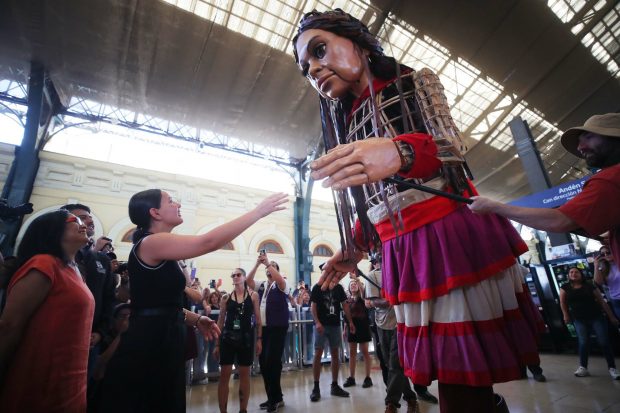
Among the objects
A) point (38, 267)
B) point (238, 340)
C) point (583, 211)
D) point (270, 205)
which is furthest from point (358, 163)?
point (238, 340)

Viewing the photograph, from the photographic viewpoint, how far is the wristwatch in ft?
3.14

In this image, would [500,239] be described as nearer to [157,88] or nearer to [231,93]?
[231,93]

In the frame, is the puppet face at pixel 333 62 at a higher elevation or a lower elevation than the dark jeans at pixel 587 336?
higher

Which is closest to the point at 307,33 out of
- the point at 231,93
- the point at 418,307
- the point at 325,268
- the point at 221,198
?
the point at 325,268

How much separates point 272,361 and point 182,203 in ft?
28.5

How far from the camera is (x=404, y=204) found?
119cm

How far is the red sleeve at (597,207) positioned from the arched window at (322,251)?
13.0 m

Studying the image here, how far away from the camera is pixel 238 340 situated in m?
4.28

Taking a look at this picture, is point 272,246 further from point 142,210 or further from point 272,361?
point 142,210

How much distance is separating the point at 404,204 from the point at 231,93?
8554mm

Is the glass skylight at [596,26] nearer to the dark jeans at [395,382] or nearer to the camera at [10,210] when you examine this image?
the dark jeans at [395,382]

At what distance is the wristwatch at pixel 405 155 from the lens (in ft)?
3.14

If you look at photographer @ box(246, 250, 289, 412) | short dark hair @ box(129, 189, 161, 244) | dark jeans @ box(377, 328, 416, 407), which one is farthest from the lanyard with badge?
short dark hair @ box(129, 189, 161, 244)

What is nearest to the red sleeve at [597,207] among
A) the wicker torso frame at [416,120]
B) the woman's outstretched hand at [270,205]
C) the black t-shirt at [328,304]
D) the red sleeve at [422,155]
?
the wicker torso frame at [416,120]
